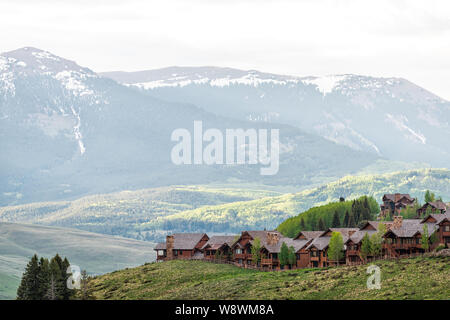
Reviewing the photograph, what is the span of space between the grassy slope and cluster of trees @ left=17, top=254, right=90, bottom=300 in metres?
6.23

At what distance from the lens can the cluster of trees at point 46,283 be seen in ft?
536

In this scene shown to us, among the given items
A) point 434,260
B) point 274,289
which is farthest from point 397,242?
point 274,289

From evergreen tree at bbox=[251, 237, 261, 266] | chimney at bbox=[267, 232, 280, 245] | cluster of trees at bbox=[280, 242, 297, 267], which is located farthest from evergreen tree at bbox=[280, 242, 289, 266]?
chimney at bbox=[267, 232, 280, 245]

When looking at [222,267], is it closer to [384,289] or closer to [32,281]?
[32,281]

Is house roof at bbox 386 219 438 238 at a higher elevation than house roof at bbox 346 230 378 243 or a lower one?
higher

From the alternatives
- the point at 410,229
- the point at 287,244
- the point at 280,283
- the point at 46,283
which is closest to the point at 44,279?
the point at 46,283

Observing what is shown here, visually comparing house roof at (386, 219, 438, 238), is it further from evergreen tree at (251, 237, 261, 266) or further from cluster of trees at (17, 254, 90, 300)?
cluster of trees at (17, 254, 90, 300)

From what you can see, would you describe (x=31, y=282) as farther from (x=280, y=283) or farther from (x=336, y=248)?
(x=336, y=248)

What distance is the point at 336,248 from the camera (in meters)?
173

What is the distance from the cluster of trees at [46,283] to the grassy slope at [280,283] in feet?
20.4

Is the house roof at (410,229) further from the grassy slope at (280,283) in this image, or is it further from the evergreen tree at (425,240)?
the grassy slope at (280,283)

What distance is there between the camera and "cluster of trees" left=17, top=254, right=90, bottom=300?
16350 cm
